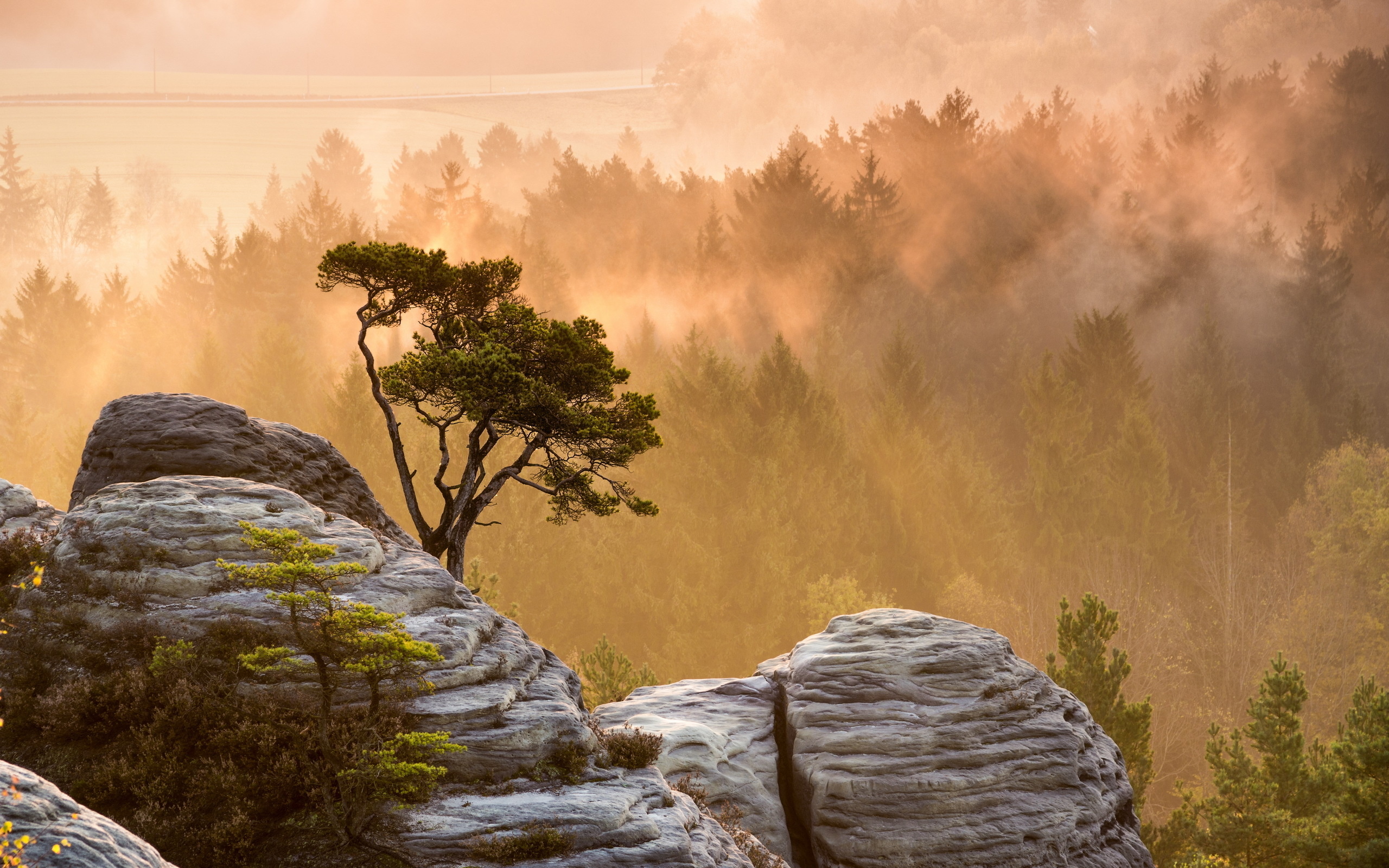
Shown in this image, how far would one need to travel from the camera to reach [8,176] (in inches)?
4970

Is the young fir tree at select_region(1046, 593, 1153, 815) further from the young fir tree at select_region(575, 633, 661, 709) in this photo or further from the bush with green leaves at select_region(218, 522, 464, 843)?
the bush with green leaves at select_region(218, 522, 464, 843)

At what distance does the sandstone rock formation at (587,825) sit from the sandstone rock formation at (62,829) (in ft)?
15.5

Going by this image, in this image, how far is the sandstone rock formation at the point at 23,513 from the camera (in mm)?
17969

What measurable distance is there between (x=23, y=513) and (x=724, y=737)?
15330 mm

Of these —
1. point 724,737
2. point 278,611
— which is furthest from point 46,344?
point 724,737

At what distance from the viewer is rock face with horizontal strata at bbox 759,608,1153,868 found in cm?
1959

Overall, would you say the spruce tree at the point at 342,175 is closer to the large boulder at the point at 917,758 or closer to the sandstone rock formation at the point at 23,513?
the sandstone rock formation at the point at 23,513

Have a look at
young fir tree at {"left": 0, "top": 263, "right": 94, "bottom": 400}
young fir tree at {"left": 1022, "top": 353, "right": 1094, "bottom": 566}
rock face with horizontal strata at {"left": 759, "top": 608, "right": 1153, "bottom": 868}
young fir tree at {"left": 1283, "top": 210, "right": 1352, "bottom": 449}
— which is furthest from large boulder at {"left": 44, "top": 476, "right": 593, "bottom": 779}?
young fir tree at {"left": 0, "top": 263, "right": 94, "bottom": 400}

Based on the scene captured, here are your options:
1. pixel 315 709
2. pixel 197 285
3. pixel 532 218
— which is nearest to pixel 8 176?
pixel 197 285

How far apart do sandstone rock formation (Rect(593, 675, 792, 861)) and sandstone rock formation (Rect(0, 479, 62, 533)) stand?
1191cm

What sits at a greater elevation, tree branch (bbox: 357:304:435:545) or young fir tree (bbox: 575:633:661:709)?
tree branch (bbox: 357:304:435:545)

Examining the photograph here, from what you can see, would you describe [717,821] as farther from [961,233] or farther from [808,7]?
[808,7]

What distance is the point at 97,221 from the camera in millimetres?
133875

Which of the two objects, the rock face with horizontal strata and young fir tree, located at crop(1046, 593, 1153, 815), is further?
young fir tree, located at crop(1046, 593, 1153, 815)
